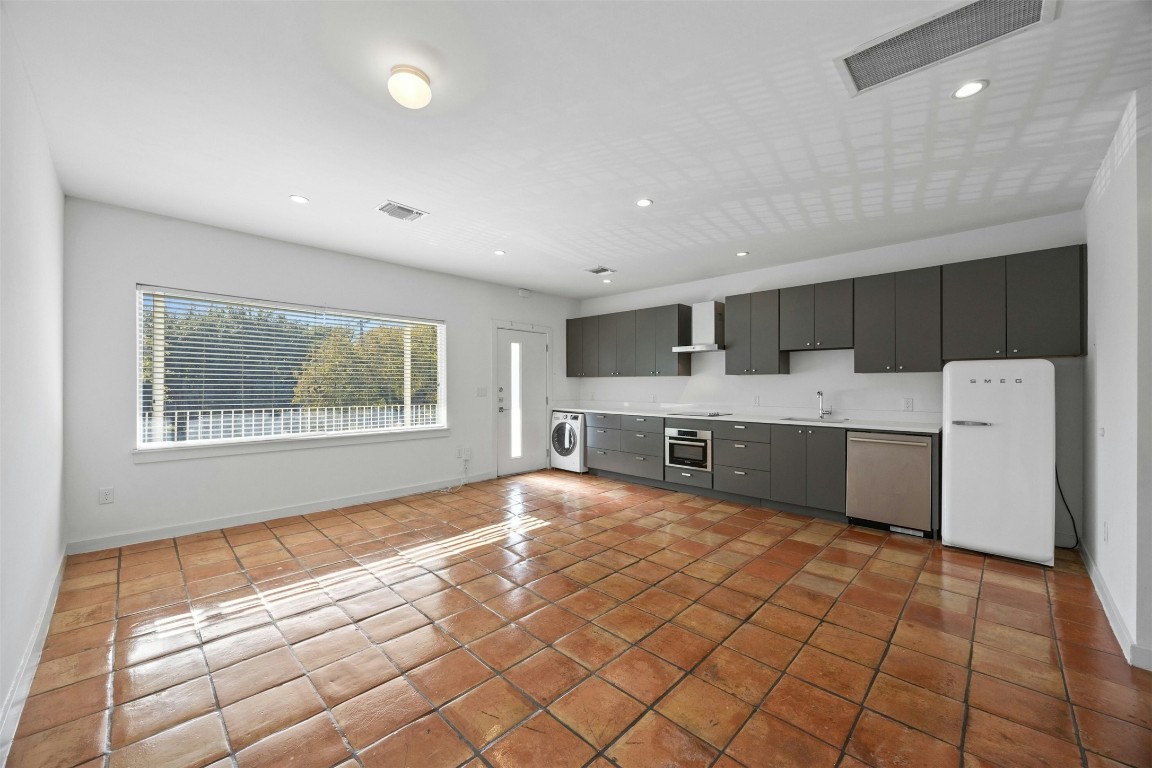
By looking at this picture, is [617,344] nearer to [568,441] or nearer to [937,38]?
[568,441]

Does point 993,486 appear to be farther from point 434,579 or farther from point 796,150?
point 434,579

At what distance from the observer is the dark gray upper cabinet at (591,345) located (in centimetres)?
674

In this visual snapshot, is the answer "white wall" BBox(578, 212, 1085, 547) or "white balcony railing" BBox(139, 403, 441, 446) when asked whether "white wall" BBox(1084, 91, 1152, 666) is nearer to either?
"white wall" BBox(578, 212, 1085, 547)

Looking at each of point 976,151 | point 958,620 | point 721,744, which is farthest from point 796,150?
point 721,744

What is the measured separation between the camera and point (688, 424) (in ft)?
17.4

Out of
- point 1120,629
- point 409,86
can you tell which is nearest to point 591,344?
point 409,86

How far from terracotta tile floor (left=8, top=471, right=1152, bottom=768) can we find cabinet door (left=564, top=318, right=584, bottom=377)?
3661 millimetres

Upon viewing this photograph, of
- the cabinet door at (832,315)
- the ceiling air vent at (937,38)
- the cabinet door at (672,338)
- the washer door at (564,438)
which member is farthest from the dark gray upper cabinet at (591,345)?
the ceiling air vent at (937,38)

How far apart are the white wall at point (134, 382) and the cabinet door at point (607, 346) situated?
2.19 meters

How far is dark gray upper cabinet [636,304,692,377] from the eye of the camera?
583cm

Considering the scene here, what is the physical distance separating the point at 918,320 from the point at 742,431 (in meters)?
1.82

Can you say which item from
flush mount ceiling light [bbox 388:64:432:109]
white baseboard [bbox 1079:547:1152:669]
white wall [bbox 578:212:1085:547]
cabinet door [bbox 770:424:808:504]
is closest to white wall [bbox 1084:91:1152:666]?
white baseboard [bbox 1079:547:1152:669]

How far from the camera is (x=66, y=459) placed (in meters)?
3.30

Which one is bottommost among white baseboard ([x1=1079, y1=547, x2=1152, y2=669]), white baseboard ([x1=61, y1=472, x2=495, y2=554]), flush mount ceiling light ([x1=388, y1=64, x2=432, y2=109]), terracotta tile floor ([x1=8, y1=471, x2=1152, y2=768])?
terracotta tile floor ([x1=8, y1=471, x2=1152, y2=768])
